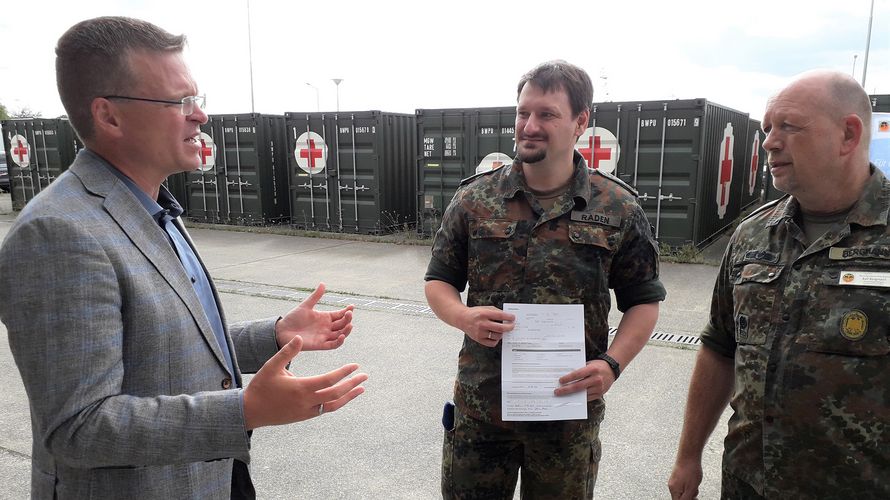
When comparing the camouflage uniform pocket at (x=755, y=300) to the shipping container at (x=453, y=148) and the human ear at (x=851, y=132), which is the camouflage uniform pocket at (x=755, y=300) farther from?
the shipping container at (x=453, y=148)

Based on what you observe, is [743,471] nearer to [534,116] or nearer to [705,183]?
[534,116]

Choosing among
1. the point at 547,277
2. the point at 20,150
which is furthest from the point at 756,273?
the point at 20,150

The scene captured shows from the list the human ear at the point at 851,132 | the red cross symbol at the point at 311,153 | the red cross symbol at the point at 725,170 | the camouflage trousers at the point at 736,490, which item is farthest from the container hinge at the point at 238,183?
the human ear at the point at 851,132

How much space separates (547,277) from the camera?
6.61 feet

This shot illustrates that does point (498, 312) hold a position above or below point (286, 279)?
above

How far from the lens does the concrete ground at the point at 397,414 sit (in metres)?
3.00

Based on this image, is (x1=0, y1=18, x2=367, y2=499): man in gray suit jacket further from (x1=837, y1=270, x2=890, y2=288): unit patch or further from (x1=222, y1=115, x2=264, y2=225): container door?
(x1=222, y1=115, x2=264, y2=225): container door

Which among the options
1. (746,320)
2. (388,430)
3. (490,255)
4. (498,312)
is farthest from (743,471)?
(388,430)

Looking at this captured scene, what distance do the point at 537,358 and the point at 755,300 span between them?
26.3 inches

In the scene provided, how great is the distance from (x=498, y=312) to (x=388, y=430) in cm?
197

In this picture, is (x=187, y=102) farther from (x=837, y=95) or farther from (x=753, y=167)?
(x=753, y=167)

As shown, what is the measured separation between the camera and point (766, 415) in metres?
1.62

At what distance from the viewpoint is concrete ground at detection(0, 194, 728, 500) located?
300cm

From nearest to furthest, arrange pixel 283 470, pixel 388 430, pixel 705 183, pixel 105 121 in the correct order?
1. pixel 105 121
2. pixel 283 470
3. pixel 388 430
4. pixel 705 183
